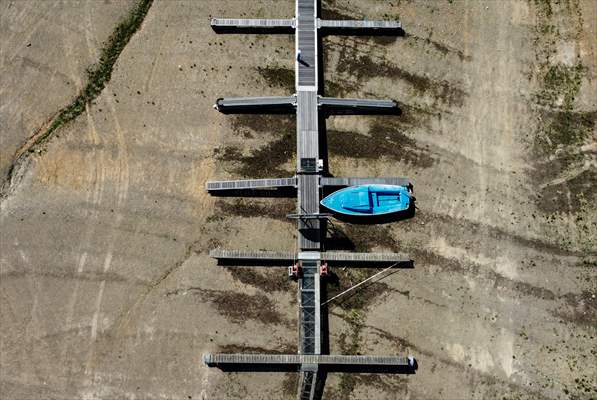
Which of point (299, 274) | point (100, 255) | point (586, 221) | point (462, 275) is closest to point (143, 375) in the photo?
point (100, 255)

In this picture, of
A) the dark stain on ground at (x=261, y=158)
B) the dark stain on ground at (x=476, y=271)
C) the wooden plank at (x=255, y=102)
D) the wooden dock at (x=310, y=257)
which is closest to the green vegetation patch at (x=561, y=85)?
the dark stain on ground at (x=476, y=271)

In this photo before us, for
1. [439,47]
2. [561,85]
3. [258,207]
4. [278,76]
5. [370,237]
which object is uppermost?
[439,47]

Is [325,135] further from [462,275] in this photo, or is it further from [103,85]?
[103,85]

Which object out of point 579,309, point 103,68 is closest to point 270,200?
point 103,68

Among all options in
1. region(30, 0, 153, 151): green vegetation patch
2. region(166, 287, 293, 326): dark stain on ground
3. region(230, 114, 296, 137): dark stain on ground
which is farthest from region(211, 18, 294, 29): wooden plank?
region(166, 287, 293, 326): dark stain on ground

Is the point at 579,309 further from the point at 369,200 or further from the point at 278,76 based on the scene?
the point at 278,76

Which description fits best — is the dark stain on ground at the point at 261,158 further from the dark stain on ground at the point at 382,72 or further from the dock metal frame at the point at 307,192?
the dark stain on ground at the point at 382,72
